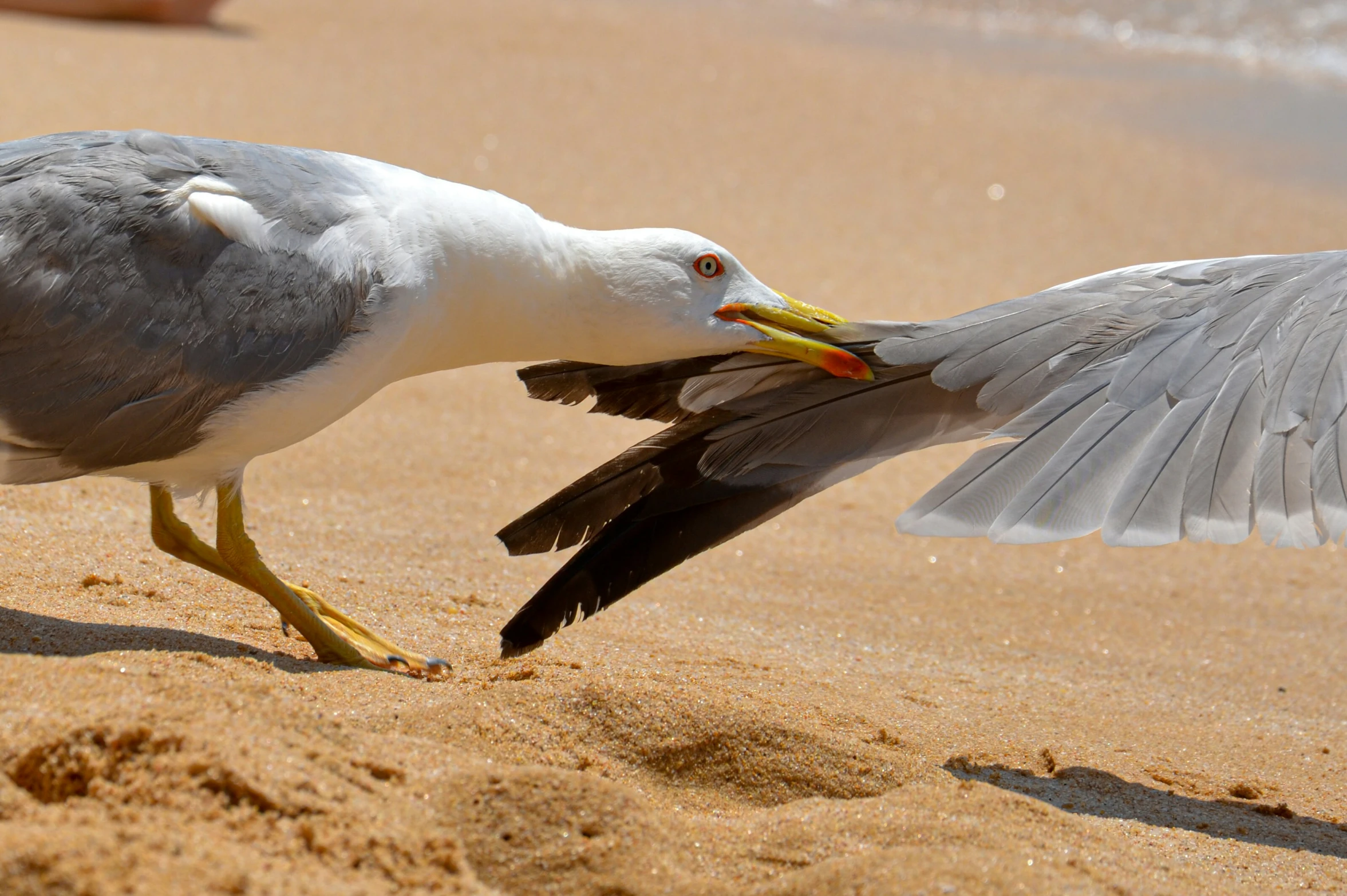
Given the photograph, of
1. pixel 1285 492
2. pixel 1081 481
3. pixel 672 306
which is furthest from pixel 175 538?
pixel 1285 492

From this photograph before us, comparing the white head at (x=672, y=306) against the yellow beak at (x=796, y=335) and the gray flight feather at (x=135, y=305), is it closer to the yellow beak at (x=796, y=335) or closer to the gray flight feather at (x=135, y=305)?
the yellow beak at (x=796, y=335)

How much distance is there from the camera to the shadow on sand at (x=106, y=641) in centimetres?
289

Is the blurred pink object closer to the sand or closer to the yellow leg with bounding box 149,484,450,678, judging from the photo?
the sand

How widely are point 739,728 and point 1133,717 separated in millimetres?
1370

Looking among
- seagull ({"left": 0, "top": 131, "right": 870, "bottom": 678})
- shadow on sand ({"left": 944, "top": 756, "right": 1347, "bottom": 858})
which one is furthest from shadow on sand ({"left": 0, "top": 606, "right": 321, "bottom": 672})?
shadow on sand ({"left": 944, "top": 756, "right": 1347, "bottom": 858})

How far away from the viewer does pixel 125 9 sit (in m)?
9.41

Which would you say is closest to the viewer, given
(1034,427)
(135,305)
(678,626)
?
(135,305)

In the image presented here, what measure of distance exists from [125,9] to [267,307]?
7.54m

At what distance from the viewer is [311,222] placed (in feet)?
9.99

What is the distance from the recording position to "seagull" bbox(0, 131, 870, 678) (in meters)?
2.86

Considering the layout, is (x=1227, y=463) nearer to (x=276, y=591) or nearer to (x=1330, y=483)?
(x=1330, y=483)

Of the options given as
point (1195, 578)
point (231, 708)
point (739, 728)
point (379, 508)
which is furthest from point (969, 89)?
point (231, 708)

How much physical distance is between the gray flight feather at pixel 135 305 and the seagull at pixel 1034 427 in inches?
30.7

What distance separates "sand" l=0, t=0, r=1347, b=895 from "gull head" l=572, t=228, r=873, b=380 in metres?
0.79
